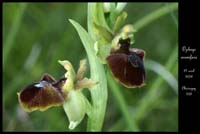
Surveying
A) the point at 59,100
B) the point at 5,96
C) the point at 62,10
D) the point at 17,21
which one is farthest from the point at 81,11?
the point at 59,100

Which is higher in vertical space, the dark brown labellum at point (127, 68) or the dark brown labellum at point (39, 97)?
the dark brown labellum at point (127, 68)

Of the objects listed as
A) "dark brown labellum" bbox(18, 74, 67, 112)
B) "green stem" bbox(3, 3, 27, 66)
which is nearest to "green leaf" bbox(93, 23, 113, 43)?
"dark brown labellum" bbox(18, 74, 67, 112)

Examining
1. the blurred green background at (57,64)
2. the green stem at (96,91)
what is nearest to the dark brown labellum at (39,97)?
the green stem at (96,91)

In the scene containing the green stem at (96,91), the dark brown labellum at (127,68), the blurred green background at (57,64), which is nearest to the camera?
the dark brown labellum at (127,68)

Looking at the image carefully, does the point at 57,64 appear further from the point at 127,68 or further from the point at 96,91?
the point at 127,68

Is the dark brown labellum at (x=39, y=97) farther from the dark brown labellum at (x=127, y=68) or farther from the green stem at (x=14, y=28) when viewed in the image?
the green stem at (x=14, y=28)

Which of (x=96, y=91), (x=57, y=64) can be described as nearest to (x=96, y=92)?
(x=96, y=91)

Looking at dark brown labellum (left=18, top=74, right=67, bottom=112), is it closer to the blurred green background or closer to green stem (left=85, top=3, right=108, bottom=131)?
green stem (left=85, top=3, right=108, bottom=131)
